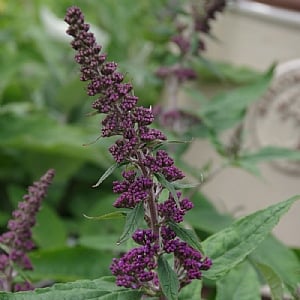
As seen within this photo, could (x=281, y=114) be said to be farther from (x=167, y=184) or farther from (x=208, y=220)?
(x=167, y=184)

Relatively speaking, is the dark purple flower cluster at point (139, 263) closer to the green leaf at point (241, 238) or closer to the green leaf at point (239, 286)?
the green leaf at point (241, 238)

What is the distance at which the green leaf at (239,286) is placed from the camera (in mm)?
740

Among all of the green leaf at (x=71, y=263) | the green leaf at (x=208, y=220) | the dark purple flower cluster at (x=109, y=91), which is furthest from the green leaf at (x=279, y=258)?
the dark purple flower cluster at (x=109, y=91)

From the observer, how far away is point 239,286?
29.9 inches

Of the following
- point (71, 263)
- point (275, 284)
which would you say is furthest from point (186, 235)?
point (71, 263)

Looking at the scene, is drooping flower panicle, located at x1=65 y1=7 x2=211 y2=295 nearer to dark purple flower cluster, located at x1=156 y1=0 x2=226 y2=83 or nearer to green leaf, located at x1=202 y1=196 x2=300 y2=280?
green leaf, located at x1=202 y1=196 x2=300 y2=280

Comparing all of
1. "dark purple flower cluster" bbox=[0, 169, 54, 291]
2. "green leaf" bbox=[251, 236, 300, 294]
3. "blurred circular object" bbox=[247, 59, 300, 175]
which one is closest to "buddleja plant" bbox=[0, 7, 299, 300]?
"dark purple flower cluster" bbox=[0, 169, 54, 291]

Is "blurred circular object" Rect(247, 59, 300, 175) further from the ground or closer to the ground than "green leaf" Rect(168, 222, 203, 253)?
further from the ground

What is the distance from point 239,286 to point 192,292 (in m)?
0.09

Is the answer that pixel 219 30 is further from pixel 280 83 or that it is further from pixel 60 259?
pixel 60 259

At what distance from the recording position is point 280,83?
1.33 m

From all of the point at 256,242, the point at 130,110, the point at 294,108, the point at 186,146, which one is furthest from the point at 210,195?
the point at 130,110

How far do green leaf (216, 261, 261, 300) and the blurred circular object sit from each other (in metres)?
0.58

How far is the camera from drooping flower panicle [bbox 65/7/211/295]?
1.77ft
